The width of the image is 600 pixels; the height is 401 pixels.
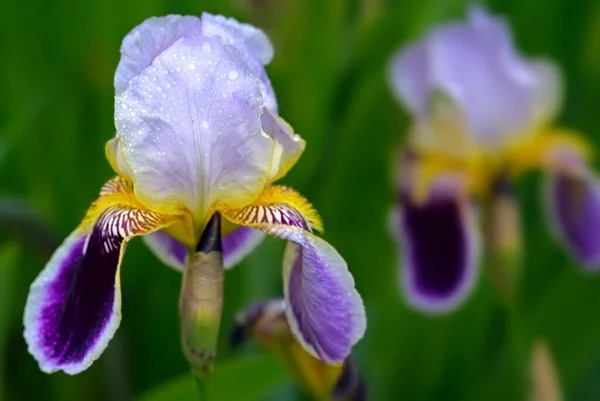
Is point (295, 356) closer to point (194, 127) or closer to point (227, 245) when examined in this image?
point (227, 245)

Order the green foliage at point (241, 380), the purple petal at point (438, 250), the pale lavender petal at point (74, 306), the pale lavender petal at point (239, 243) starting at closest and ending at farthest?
the pale lavender petal at point (74, 306) → the pale lavender petal at point (239, 243) → the green foliage at point (241, 380) → the purple petal at point (438, 250)

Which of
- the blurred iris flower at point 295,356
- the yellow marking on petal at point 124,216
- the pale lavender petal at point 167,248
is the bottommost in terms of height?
the blurred iris flower at point 295,356

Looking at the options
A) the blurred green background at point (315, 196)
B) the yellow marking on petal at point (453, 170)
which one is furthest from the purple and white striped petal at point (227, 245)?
the yellow marking on petal at point (453, 170)

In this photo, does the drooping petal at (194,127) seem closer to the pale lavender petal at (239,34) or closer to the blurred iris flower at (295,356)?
the pale lavender petal at (239,34)

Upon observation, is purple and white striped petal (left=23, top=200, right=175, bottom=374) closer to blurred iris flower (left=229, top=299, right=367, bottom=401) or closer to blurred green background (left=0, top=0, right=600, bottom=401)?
blurred iris flower (left=229, top=299, right=367, bottom=401)

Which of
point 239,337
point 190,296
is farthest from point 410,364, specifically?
point 190,296

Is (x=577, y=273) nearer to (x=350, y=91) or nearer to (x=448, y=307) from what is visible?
(x=448, y=307)

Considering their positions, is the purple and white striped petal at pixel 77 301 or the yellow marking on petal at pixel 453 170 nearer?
the purple and white striped petal at pixel 77 301
